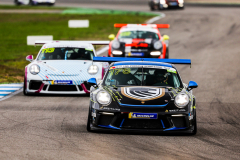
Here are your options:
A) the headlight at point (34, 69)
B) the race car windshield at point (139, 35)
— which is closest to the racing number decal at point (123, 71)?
the headlight at point (34, 69)

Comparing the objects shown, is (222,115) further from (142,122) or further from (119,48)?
(119,48)

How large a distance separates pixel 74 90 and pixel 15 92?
1.72 m

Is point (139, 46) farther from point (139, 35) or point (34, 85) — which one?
point (34, 85)

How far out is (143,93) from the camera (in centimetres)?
797

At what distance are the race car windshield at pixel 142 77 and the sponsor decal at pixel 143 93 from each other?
0.35 metres

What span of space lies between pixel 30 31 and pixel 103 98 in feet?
76.0

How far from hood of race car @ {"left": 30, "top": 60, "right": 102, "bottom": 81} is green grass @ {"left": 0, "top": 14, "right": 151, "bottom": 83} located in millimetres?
2963

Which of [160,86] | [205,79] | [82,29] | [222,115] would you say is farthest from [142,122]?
[82,29]

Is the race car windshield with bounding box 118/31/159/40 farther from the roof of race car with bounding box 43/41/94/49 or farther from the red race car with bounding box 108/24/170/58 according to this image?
the roof of race car with bounding box 43/41/94/49

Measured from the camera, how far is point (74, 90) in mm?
12102

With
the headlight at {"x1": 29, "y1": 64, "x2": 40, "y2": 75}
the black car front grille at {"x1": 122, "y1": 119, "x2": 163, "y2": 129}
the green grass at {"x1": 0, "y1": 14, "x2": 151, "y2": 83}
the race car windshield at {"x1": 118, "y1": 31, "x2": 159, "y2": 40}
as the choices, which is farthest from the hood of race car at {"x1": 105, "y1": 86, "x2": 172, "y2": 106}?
the race car windshield at {"x1": 118, "y1": 31, "x2": 159, "y2": 40}

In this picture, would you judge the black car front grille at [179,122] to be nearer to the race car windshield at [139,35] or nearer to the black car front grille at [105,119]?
the black car front grille at [105,119]

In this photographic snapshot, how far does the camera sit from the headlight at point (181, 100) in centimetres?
782

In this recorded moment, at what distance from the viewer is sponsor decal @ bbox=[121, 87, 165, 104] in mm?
7844
